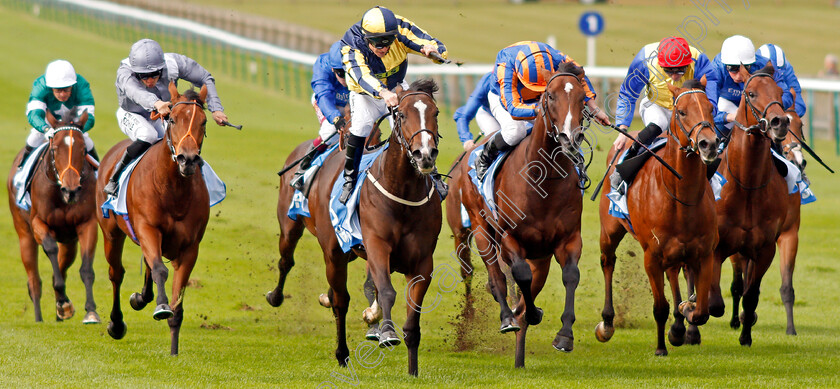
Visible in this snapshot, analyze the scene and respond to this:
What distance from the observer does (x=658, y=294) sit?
27.2 ft

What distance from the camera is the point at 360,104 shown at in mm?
8156

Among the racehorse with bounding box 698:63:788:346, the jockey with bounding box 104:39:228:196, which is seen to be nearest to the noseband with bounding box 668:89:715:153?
the racehorse with bounding box 698:63:788:346

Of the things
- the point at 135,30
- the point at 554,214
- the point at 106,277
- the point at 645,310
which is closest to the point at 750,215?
the point at 554,214

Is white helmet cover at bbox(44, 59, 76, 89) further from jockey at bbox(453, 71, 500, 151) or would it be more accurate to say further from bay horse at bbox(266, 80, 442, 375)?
bay horse at bbox(266, 80, 442, 375)

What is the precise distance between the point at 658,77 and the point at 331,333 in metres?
3.68

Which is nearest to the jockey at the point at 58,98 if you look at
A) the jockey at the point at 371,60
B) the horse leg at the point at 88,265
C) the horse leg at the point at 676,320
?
the horse leg at the point at 88,265

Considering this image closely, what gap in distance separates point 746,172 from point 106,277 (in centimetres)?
759

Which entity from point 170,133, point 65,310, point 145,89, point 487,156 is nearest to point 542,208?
point 487,156

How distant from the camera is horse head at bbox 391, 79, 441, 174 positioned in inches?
262

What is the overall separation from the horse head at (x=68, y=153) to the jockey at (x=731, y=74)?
5597mm

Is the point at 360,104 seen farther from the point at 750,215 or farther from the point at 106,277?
the point at 106,277

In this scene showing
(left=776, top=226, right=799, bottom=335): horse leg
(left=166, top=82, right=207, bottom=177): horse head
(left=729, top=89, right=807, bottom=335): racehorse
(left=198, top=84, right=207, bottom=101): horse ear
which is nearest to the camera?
(left=166, top=82, right=207, bottom=177): horse head

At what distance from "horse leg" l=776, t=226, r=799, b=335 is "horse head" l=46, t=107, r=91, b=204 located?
20.3 feet

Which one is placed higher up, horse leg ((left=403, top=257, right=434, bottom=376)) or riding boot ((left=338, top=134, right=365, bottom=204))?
riding boot ((left=338, top=134, right=365, bottom=204))
